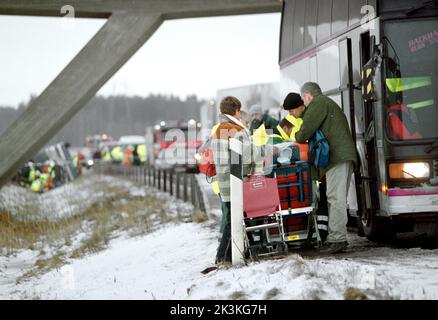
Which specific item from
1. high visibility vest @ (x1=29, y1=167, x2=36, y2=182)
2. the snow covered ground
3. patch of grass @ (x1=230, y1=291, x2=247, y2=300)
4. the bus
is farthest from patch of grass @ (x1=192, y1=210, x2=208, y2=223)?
high visibility vest @ (x1=29, y1=167, x2=36, y2=182)

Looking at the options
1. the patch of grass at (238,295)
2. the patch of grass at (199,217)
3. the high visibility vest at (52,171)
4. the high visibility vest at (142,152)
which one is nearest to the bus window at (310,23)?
the patch of grass at (199,217)

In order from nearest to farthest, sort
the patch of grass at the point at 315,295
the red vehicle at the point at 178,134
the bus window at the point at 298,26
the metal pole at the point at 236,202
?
the patch of grass at the point at 315,295 < the metal pole at the point at 236,202 < the bus window at the point at 298,26 < the red vehicle at the point at 178,134

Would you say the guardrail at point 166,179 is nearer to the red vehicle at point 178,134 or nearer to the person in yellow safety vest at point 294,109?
the red vehicle at point 178,134

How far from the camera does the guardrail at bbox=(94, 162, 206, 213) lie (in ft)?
65.2

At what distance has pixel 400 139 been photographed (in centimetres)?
1047

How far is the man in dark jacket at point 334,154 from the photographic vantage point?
10570 mm

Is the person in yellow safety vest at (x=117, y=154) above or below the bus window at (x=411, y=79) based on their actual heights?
below

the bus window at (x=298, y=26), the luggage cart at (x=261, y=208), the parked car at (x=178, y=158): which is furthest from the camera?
the parked car at (x=178, y=158)

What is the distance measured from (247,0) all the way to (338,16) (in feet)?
13.4

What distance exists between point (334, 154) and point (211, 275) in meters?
2.44

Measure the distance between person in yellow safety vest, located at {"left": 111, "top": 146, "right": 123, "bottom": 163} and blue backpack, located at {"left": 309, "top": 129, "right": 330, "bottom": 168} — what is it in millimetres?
56054

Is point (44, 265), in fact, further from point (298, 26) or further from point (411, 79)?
point (411, 79)

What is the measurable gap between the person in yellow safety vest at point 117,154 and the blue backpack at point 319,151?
56054mm

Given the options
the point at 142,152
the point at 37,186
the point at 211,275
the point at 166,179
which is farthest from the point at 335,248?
the point at 142,152
